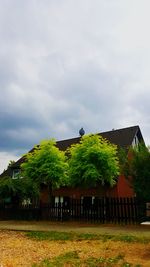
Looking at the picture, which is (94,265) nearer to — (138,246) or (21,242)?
(138,246)

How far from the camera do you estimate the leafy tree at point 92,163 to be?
1016 inches

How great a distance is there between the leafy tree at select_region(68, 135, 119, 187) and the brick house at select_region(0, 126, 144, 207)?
4791 millimetres

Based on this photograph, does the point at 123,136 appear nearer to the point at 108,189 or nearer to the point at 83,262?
the point at 108,189

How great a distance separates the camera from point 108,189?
34.2m

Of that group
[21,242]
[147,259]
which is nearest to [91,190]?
[21,242]

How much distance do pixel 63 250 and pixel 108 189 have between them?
23.5 meters

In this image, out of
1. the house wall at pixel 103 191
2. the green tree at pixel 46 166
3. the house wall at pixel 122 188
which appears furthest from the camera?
the house wall at pixel 122 188

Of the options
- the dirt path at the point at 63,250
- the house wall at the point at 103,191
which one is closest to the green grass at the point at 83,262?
the dirt path at the point at 63,250

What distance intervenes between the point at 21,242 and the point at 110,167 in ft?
45.8

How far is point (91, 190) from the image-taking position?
35.3 metres

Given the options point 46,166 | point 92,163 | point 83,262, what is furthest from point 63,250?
point 46,166

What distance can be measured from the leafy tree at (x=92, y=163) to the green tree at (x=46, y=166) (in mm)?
1756

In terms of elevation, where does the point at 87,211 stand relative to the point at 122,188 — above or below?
below

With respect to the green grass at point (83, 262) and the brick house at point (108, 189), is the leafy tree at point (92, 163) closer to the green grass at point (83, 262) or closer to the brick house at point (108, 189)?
the brick house at point (108, 189)
